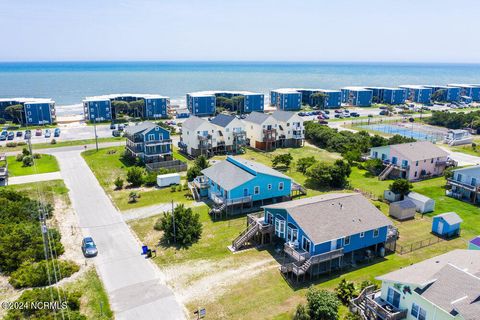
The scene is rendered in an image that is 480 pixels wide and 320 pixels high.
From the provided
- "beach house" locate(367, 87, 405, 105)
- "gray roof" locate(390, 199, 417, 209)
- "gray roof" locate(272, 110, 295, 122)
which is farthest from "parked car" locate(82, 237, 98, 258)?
"beach house" locate(367, 87, 405, 105)

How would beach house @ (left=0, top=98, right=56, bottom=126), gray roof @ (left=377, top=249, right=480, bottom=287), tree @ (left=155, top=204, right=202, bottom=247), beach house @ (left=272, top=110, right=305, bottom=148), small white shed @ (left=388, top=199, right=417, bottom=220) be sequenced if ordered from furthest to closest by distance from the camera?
1. beach house @ (left=0, top=98, right=56, bottom=126)
2. beach house @ (left=272, top=110, right=305, bottom=148)
3. small white shed @ (left=388, top=199, right=417, bottom=220)
4. tree @ (left=155, top=204, right=202, bottom=247)
5. gray roof @ (left=377, top=249, right=480, bottom=287)

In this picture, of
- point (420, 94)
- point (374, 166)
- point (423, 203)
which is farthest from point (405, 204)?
point (420, 94)

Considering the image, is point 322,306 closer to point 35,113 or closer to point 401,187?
point 401,187

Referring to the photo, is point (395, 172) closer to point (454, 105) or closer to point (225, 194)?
point (225, 194)

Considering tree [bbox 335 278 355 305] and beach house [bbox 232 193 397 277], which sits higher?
beach house [bbox 232 193 397 277]

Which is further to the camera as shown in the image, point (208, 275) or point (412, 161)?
point (412, 161)

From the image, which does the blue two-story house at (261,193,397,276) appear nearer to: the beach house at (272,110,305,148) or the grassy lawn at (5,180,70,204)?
the grassy lawn at (5,180,70,204)

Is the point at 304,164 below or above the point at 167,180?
above
